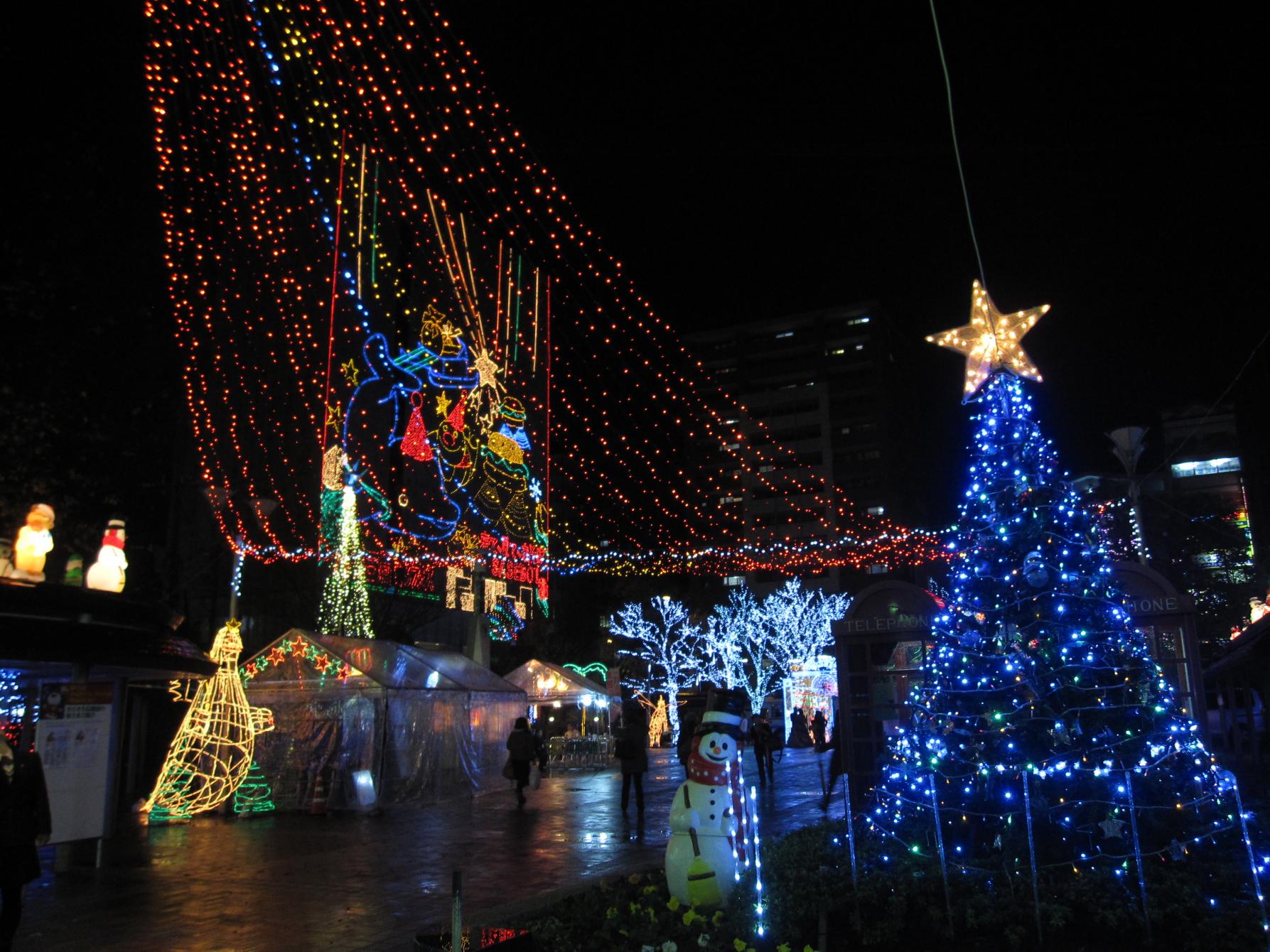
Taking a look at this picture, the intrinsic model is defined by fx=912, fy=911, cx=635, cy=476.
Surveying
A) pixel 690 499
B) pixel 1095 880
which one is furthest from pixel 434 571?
pixel 690 499

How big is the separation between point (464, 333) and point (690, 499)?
4776 cm

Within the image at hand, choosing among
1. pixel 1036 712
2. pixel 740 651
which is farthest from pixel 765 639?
pixel 1036 712

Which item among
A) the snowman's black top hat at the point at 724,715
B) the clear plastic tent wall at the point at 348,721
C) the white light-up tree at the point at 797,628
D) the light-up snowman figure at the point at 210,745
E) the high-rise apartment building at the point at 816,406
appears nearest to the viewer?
the snowman's black top hat at the point at 724,715

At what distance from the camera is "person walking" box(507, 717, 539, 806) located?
48.8 feet

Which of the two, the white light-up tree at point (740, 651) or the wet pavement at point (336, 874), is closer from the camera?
the wet pavement at point (336, 874)

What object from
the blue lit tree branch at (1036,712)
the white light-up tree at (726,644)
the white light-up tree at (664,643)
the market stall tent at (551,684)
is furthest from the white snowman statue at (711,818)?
the white light-up tree at (664,643)

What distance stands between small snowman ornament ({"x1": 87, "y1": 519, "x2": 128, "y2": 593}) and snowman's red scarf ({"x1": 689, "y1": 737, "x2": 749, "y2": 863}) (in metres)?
6.87

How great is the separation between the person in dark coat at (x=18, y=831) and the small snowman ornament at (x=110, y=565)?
427 centimetres

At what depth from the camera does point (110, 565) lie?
10.1 metres

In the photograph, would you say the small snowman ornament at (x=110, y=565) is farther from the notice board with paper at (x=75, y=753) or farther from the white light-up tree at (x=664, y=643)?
the white light-up tree at (x=664, y=643)

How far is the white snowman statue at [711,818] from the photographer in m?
6.23

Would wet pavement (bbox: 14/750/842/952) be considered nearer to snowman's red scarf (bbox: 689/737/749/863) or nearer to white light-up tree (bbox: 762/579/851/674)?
snowman's red scarf (bbox: 689/737/749/863)

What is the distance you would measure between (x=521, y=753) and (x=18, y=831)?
391 inches

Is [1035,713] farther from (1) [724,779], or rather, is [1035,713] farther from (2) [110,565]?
(2) [110,565]
